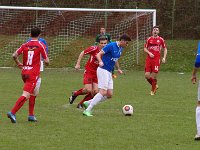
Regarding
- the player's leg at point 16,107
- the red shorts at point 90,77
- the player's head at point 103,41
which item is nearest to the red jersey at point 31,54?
the player's leg at point 16,107

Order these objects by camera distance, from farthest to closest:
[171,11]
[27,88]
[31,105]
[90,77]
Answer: [171,11] → [90,77] → [31,105] → [27,88]

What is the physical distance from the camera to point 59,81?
23.4m

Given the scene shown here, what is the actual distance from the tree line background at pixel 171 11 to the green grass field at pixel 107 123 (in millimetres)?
16678

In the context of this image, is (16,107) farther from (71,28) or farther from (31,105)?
(71,28)

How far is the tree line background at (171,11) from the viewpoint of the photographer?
3675cm

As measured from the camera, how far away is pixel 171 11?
37219 millimetres

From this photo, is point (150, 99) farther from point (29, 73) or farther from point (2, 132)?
point (2, 132)

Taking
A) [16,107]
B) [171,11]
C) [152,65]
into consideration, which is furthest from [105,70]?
[171,11]

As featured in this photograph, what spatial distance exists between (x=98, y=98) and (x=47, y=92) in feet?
19.4

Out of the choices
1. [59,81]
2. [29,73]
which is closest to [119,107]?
[29,73]

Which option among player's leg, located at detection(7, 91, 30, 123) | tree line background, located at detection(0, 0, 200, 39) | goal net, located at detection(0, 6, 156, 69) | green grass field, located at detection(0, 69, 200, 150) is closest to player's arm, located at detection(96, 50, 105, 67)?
green grass field, located at detection(0, 69, 200, 150)

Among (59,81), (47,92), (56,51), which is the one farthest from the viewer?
(56,51)

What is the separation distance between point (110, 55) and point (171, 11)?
24283 millimetres

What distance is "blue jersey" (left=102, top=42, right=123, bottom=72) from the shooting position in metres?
13.3
